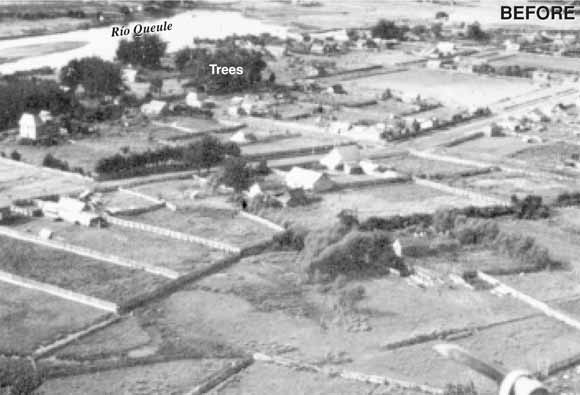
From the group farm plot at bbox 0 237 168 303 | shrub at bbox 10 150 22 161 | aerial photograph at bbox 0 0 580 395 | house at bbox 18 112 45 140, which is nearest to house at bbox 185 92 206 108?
aerial photograph at bbox 0 0 580 395

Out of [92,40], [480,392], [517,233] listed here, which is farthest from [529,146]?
[92,40]

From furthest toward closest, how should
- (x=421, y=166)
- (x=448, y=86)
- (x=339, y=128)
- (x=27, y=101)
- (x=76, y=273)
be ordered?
(x=448, y=86) → (x=27, y=101) → (x=339, y=128) → (x=421, y=166) → (x=76, y=273)

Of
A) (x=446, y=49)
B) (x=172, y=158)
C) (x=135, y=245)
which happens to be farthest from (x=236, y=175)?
(x=446, y=49)

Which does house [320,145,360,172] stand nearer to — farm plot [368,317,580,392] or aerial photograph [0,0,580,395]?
aerial photograph [0,0,580,395]

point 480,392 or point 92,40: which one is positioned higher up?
point 92,40

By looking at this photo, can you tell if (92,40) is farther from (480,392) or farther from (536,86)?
(480,392)

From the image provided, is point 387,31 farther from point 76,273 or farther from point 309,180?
point 76,273
